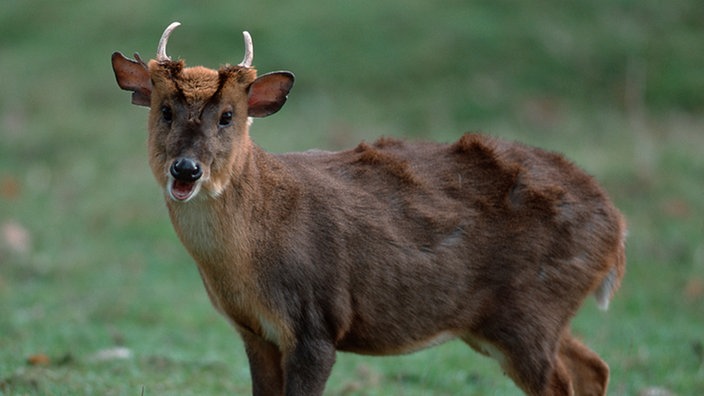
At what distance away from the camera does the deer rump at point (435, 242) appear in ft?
17.7

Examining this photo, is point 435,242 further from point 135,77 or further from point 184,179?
point 135,77

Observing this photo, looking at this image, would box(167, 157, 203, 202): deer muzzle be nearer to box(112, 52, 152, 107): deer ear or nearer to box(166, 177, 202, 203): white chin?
box(166, 177, 202, 203): white chin

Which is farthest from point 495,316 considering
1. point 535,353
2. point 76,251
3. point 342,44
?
point 342,44

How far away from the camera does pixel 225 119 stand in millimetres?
5168

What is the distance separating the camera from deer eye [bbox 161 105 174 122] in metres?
5.10

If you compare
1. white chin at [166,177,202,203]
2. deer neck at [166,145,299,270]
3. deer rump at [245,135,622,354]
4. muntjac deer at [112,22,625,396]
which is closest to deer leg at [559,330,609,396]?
muntjac deer at [112,22,625,396]

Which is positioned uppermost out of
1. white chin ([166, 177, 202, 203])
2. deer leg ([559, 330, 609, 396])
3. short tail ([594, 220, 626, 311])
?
white chin ([166, 177, 202, 203])

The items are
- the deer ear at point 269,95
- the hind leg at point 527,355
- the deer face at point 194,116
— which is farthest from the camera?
the hind leg at point 527,355

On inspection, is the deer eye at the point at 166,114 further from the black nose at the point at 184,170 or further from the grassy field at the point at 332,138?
the grassy field at the point at 332,138

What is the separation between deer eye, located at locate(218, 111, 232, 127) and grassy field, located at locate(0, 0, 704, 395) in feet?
6.09

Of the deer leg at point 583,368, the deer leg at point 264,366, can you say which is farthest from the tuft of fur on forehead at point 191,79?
the deer leg at point 583,368

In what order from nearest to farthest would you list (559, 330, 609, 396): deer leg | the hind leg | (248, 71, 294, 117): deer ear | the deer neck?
the deer neck, (248, 71, 294, 117): deer ear, the hind leg, (559, 330, 609, 396): deer leg

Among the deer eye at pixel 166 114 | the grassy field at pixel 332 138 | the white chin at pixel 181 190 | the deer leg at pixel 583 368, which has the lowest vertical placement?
the grassy field at pixel 332 138

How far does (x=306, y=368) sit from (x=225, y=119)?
1188mm
